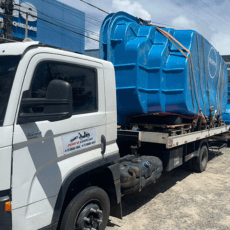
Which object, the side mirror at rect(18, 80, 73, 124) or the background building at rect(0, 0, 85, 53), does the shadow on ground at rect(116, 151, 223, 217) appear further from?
the background building at rect(0, 0, 85, 53)

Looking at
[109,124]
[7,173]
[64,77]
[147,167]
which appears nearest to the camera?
[7,173]

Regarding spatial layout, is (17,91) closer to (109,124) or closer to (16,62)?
(16,62)

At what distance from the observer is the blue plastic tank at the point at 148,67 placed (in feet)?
15.7

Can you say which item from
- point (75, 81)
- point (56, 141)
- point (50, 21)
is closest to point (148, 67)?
point (75, 81)

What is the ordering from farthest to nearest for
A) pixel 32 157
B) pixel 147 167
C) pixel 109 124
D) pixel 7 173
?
pixel 147 167 → pixel 109 124 → pixel 32 157 → pixel 7 173

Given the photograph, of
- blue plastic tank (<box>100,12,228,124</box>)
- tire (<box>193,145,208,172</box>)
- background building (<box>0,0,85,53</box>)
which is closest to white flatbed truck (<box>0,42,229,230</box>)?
blue plastic tank (<box>100,12,228,124</box>)

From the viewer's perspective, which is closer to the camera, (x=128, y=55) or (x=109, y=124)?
(x=109, y=124)

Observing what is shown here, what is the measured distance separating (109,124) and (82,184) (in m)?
0.81

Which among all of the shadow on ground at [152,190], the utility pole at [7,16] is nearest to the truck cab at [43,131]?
the shadow on ground at [152,190]

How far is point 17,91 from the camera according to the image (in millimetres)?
2172

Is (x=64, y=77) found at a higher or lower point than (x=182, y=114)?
higher

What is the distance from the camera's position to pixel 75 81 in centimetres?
281

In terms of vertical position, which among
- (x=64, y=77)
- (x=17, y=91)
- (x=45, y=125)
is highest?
(x=64, y=77)

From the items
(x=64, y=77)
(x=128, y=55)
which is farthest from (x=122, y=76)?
(x=64, y=77)
